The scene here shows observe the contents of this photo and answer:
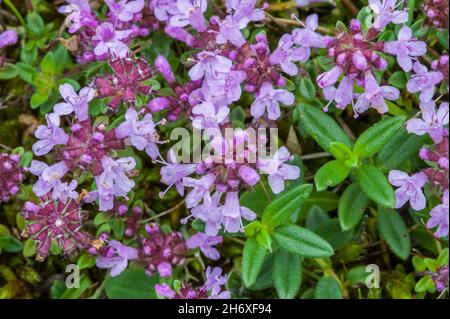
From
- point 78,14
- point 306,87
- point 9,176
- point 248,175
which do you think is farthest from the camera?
point 9,176

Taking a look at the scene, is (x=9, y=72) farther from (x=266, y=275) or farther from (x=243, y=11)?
(x=266, y=275)

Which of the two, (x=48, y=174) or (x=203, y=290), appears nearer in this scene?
(x=48, y=174)

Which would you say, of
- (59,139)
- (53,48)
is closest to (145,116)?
(59,139)

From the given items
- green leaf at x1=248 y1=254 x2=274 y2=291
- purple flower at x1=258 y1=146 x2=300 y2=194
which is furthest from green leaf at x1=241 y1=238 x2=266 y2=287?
green leaf at x1=248 y1=254 x2=274 y2=291

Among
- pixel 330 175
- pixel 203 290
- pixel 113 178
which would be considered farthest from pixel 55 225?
pixel 330 175

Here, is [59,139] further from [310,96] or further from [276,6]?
[276,6]

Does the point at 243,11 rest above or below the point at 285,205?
above
